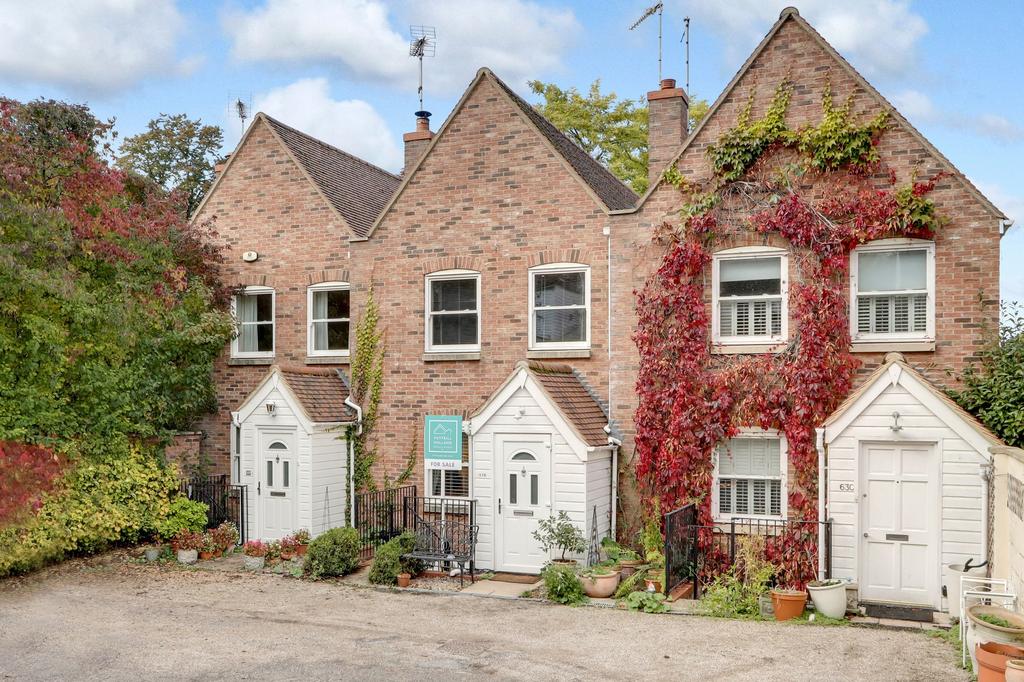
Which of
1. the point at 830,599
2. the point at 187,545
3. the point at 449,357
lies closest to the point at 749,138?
the point at 449,357

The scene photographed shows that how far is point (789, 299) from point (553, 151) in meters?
4.85

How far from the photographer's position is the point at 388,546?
47.1 feet

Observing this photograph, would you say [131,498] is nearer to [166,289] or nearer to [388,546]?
[166,289]

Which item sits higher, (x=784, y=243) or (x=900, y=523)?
(x=784, y=243)

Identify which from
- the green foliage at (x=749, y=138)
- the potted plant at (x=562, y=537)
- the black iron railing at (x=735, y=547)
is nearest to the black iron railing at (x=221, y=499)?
the potted plant at (x=562, y=537)

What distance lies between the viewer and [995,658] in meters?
7.77

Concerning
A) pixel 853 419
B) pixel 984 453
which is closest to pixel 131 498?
pixel 853 419

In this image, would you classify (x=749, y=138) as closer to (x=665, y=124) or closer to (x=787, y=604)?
(x=665, y=124)

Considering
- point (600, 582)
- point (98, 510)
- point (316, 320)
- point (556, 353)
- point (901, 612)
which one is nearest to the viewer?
point (901, 612)

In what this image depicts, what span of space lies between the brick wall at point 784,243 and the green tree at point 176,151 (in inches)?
909

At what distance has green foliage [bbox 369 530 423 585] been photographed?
14.1 meters

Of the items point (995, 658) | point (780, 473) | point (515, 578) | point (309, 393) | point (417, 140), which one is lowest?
point (515, 578)

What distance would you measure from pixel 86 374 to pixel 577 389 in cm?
851

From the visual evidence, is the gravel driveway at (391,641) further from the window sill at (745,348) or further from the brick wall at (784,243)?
the window sill at (745,348)
